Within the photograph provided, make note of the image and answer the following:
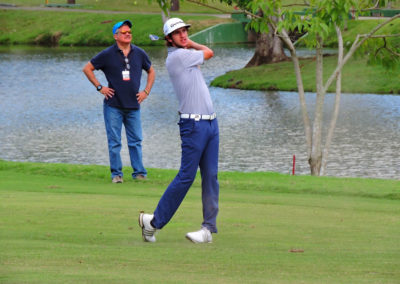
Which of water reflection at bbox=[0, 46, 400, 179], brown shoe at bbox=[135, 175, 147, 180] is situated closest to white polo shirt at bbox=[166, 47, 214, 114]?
brown shoe at bbox=[135, 175, 147, 180]

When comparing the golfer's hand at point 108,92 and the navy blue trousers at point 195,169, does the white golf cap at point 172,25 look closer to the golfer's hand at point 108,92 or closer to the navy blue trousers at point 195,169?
the navy blue trousers at point 195,169

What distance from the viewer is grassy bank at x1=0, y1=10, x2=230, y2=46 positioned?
6931cm

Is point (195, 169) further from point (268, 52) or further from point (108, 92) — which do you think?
point (268, 52)

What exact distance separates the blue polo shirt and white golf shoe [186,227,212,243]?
499cm

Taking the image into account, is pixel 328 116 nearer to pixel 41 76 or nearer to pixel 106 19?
pixel 41 76

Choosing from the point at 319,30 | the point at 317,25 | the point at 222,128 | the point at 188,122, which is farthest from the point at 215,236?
the point at 222,128

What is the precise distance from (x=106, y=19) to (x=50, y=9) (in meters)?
8.18

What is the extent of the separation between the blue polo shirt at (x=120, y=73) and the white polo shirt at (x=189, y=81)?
4.89m

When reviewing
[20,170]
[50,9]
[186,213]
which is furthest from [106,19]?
[186,213]

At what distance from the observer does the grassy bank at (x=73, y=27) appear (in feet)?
227

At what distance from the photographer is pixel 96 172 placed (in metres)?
13.8

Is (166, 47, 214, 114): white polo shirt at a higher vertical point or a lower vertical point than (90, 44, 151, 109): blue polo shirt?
higher

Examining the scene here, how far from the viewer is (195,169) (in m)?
7.46

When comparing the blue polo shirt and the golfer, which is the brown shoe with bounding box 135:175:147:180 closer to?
the blue polo shirt
